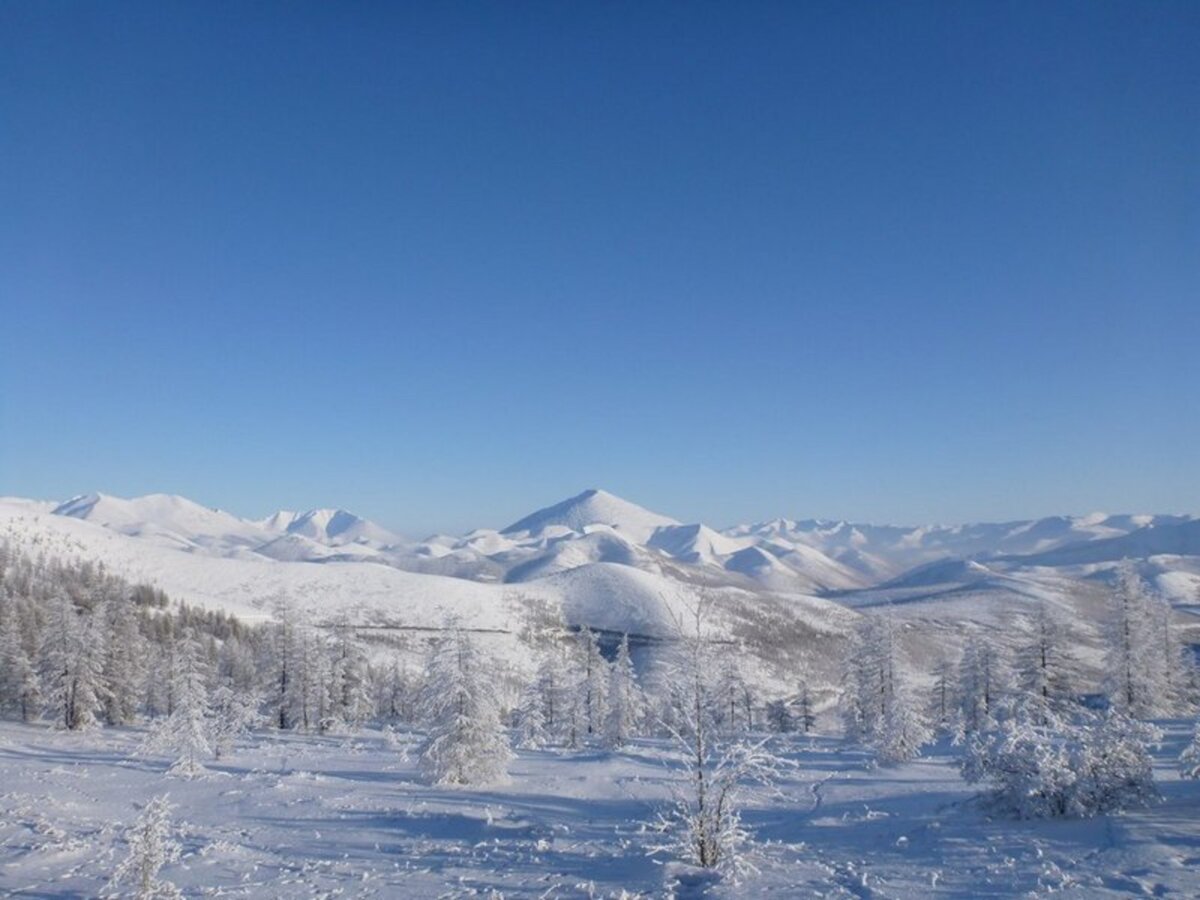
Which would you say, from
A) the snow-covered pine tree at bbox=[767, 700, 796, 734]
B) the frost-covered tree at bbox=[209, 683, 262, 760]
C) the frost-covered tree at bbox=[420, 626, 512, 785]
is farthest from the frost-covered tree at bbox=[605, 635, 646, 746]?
the frost-covered tree at bbox=[209, 683, 262, 760]

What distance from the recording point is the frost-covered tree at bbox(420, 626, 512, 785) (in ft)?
89.8

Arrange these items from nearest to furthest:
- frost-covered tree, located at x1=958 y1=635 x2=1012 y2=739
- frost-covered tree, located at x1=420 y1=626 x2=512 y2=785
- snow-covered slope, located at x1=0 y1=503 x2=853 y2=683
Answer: frost-covered tree, located at x1=420 y1=626 x2=512 y2=785 < frost-covered tree, located at x1=958 y1=635 x2=1012 y2=739 < snow-covered slope, located at x1=0 y1=503 x2=853 y2=683

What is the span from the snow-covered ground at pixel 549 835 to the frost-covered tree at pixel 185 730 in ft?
3.33

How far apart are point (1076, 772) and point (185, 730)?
33019mm

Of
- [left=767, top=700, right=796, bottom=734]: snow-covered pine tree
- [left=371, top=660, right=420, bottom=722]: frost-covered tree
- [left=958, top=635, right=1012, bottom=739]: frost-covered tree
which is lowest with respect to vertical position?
[left=767, top=700, right=796, bottom=734]: snow-covered pine tree

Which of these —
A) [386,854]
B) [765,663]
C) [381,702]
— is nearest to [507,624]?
[765,663]

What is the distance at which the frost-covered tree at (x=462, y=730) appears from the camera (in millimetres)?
27375

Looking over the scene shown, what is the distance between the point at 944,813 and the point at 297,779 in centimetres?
2319

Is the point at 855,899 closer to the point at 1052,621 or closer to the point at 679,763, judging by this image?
the point at 679,763

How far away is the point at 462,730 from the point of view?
1090 inches

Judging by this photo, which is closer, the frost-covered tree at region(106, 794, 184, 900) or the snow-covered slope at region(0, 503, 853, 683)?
the frost-covered tree at region(106, 794, 184, 900)

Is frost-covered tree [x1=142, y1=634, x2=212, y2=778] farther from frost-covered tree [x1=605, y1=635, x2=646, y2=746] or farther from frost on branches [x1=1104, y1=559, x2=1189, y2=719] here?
frost on branches [x1=1104, y1=559, x2=1189, y2=719]

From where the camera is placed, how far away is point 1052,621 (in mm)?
47375

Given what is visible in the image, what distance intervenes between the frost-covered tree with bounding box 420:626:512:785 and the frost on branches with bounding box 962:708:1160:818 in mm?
17349
